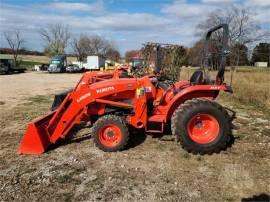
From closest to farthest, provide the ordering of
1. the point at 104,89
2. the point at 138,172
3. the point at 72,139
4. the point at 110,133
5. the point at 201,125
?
the point at 138,172
the point at 201,125
the point at 110,133
the point at 104,89
the point at 72,139

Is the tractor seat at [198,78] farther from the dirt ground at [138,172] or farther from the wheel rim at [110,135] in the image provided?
the wheel rim at [110,135]

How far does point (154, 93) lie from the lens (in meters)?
6.75

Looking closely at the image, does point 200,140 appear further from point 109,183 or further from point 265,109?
point 265,109

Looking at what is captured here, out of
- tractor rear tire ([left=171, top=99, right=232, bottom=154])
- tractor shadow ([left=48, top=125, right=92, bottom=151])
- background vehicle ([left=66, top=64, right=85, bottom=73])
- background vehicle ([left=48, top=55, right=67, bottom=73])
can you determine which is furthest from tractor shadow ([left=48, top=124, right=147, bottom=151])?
background vehicle ([left=66, top=64, right=85, bottom=73])

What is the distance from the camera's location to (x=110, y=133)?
6.38m

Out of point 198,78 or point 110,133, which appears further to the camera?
point 198,78

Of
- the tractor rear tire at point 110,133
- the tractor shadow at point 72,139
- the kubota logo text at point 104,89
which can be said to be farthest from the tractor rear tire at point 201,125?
the tractor shadow at point 72,139

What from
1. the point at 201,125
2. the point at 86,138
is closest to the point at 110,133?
the point at 86,138

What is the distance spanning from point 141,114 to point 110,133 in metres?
0.68

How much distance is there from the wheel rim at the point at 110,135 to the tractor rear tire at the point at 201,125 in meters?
1.02

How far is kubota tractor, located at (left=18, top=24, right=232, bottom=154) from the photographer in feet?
20.0

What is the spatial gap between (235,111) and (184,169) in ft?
18.1

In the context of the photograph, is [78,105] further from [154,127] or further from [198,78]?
[198,78]

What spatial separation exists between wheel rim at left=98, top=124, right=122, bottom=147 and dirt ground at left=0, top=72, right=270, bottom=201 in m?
0.22
